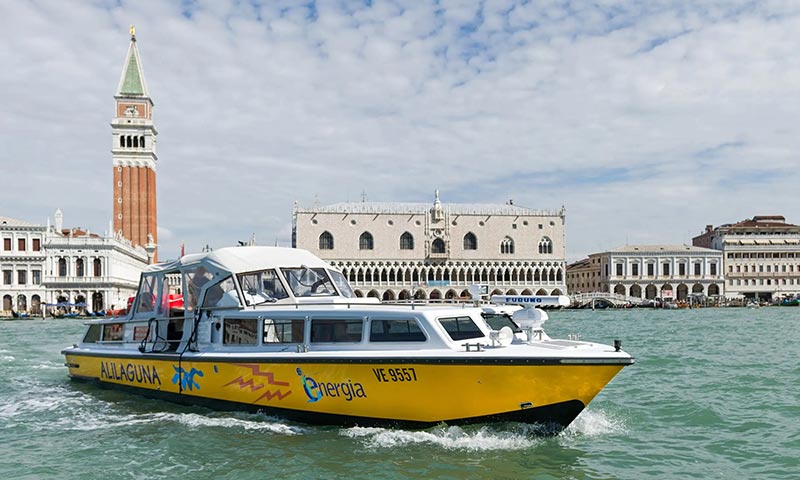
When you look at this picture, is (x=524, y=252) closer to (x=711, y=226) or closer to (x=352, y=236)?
(x=352, y=236)

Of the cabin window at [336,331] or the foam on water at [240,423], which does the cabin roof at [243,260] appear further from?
the foam on water at [240,423]

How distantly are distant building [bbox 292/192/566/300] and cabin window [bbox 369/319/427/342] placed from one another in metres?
66.4

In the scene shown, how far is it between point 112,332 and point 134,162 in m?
69.3

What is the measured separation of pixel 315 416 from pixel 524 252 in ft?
235

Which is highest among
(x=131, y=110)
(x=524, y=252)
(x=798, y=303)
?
(x=131, y=110)

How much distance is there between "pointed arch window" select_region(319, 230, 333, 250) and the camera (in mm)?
77500

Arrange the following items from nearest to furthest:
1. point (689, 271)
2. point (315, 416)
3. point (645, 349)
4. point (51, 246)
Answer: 1. point (315, 416)
2. point (645, 349)
3. point (51, 246)
4. point (689, 271)

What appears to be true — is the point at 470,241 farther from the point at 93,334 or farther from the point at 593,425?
the point at 593,425

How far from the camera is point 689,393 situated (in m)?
13.6

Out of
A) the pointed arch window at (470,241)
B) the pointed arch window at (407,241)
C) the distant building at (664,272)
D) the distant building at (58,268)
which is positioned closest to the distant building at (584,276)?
the distant building at (664,272)

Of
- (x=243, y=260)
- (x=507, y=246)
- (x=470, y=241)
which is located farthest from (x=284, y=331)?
(x=507, y=246)

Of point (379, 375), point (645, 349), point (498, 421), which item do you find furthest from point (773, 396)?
point (645, 349)

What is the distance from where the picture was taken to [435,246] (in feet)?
263

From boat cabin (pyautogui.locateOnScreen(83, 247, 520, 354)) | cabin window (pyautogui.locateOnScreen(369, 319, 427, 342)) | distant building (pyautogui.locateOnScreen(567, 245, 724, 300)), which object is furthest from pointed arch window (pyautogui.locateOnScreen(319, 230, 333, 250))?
cabin window (pyautogui.locateOnScreen(369, 319, 427, 342))
